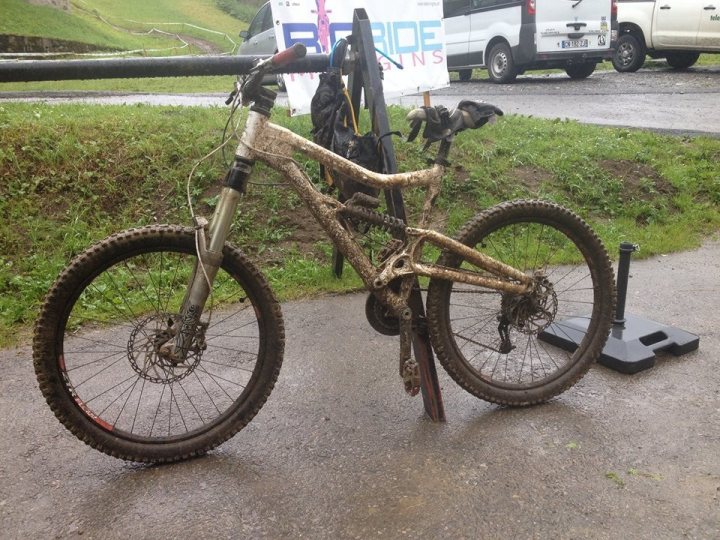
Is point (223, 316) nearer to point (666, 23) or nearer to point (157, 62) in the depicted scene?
point (157, 62)

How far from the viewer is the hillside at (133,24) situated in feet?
79.3

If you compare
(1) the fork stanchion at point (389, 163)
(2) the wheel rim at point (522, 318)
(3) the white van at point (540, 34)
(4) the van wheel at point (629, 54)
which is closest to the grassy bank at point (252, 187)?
(2) the wheel rim at point (522, 318)

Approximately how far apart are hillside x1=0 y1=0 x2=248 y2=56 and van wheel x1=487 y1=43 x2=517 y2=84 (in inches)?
505

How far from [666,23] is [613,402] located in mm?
14200

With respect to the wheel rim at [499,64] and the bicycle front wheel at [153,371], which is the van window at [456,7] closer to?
the wheel rim at [499,64]

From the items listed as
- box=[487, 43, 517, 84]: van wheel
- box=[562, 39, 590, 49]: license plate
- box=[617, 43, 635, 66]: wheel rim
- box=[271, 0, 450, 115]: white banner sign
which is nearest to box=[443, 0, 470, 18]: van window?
box=[487, 43, 517, 84]: van wheel

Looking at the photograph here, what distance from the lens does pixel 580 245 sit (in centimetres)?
343

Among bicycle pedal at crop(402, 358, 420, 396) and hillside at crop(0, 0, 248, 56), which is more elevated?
hillside at crop(0, 0, 248, 56)

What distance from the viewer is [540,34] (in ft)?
46.4

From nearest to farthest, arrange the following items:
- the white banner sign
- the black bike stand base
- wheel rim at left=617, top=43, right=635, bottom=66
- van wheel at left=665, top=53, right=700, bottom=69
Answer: the black bike stand base, the white banner sign, van wheel at left=665, top=53, right=700, bottom=69, wheel rim at left=617, top=43, right=635, bottom=66

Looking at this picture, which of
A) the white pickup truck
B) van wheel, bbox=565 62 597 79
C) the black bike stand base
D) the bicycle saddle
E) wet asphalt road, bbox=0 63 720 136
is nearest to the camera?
the bicycle saddle

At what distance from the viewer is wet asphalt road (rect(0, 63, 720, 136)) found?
30.8ft

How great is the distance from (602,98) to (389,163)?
9443mm

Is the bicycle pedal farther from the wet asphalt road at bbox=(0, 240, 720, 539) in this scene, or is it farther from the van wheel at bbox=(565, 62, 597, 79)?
the van wheel at bbox=(565, 62, 597, 79)
